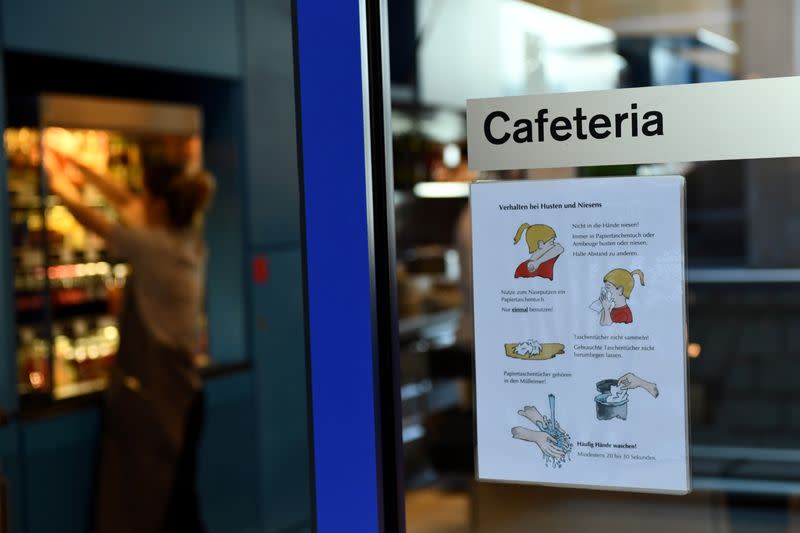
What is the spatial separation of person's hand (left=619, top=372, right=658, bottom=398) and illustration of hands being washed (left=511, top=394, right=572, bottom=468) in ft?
0.42

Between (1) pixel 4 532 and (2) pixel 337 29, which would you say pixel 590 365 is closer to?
(2) pixel 337 29

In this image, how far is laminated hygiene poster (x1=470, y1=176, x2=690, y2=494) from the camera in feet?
5.81

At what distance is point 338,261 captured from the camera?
6.46 ft

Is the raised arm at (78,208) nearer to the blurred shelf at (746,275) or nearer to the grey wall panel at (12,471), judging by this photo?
the grey wall panel at (12,471)

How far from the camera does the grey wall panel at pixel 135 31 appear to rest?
160 inches

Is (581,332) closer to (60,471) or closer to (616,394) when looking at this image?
(616,394)

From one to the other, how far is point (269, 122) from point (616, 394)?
378cm

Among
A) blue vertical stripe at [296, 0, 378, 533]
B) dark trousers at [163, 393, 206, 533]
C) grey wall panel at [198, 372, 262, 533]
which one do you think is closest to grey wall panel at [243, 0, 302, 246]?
grey wall panel at [198, 372, 262, 533]

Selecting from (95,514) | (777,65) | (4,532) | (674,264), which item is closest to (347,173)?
(674,264)

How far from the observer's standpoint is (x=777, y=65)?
1.79 meters

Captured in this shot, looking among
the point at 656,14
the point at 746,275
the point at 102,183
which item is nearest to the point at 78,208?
the point at 102,183

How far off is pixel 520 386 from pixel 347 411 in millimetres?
345

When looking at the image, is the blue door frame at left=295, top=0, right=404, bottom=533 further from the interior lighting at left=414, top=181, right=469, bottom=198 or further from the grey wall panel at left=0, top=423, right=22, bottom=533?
the interior lighting at left=414, top=181, right=469, bottom=198

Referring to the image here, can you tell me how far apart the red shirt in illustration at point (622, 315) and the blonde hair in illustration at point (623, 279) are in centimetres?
2
